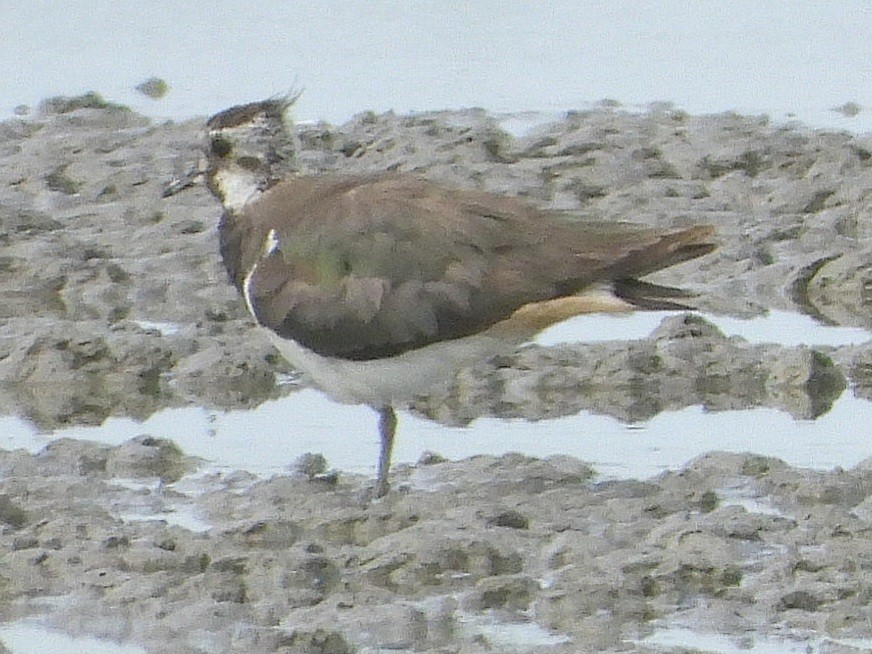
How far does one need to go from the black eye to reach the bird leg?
1.11m

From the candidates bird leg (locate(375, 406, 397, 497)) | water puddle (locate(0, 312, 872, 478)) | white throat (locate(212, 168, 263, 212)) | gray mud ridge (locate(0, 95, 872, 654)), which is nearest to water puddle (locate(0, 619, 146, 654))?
gray mud ridge (locate(0, 95, 872, 654))

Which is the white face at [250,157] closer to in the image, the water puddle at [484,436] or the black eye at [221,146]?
the black eye at [221,146]

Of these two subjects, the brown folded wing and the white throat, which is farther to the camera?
the white throat

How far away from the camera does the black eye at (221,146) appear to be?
8164mm

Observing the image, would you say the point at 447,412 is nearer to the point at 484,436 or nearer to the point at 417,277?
the point at 484,436

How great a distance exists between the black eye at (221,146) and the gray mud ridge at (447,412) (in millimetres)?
727

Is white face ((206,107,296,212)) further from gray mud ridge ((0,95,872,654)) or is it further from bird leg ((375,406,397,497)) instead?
bird leg ((375,406,397,497))

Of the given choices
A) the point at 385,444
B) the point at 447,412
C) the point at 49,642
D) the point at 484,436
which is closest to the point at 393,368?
the point at 385,444

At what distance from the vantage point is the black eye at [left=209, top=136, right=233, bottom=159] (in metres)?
8.16

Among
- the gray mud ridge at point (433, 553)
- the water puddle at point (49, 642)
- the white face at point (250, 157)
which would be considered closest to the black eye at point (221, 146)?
the white face at point (250, 157)

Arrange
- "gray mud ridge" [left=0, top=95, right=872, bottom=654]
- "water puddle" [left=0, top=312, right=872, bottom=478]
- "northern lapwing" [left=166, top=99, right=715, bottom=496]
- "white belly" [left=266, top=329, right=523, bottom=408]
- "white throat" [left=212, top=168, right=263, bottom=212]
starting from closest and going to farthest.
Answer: "gray mud ridge" [left=0, top=95, right=872, bottom=654]
"northern lapwing" [left=166, top=99, right=715, bottom=496]
"white belly" [left=266, top=329, right=523, bottom=408]
"water puddle" [left=0, top=312, right=872, bottom=478]
"white throat" [left=212, top=168, right=263, bottom=212]

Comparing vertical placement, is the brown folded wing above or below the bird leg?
above

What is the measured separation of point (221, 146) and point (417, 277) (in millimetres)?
1243

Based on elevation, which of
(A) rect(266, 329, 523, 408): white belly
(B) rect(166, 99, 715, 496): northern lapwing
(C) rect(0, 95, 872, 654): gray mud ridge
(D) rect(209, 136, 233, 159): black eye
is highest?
(D) rect(209, 136, 233, 159): black eye
